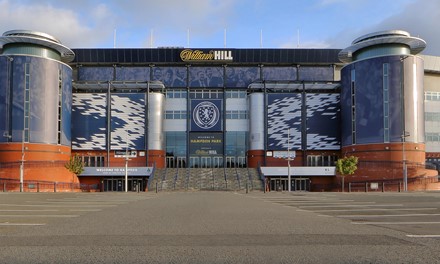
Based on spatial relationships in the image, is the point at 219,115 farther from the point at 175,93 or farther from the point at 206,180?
the point at 206,180

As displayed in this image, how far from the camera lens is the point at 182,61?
244 ft

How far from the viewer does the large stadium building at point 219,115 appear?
58.6 metres

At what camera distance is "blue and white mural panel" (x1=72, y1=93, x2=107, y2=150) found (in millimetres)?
68312

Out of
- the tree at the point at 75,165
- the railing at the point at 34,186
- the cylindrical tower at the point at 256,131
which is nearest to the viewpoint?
the railing at the point at 34,186

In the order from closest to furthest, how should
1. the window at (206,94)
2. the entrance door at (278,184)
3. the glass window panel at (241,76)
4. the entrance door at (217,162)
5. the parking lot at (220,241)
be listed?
1. the parking lot at (220,241)
2. the entrance door at (278,184)
3. the entrance door at (217,162)
4. the window at (206,94)
5. the glass window panel at (241,76)

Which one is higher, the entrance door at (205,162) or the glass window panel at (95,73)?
the glass window panel at (95,73)

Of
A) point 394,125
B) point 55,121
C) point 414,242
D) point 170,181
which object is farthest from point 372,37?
point 414,242

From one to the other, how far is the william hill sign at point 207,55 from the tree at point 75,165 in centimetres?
2386

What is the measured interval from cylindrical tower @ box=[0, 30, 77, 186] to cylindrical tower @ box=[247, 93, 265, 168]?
91.9 feet

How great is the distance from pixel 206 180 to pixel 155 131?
12769mm

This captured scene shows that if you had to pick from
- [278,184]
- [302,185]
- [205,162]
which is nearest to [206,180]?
[205,162]

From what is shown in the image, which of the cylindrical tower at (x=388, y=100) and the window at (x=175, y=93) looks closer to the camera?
the cylindrical tower at (x=388, y=100)

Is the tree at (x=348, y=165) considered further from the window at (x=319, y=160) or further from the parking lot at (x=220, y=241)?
the parking lot at (x=220, y=241)

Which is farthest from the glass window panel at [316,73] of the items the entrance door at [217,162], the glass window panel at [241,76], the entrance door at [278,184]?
the entrance door at [217,162]
